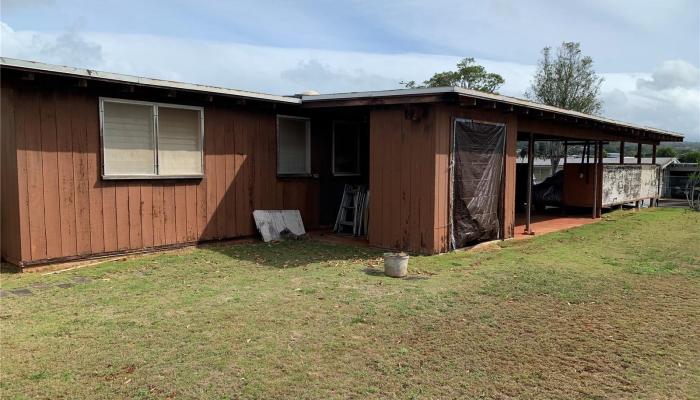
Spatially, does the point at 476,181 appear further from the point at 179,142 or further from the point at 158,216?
the point at 158,216

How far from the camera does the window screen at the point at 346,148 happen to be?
1106 centimetres

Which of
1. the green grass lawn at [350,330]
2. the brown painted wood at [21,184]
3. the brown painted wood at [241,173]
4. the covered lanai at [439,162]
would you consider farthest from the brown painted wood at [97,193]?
the covered lanai at [439,162]

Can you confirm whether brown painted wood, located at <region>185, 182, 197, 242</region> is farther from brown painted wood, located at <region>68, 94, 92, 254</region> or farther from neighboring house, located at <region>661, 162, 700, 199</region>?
neighboring house, located at <region>661, 162, 700, 199</region>

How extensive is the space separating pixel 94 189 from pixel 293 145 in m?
3.91

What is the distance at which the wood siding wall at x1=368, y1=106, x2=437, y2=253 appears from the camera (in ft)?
26.9

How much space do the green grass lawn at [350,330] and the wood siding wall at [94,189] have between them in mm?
605

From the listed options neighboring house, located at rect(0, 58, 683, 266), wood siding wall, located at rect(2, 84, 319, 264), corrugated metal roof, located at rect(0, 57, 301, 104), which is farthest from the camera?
neighboring house, located at rect(0, 58, 683, 266)

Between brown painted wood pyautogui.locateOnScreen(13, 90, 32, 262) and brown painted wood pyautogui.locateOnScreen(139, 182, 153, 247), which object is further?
brown painted wood pyautogui.locateOnScreen(139, 182, 153, 247)

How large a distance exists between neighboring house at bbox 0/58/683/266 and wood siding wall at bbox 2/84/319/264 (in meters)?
0.02

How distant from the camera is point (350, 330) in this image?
179 inches

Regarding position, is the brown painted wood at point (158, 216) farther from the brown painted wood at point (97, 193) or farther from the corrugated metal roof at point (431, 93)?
the corrugated metal roof at point (431, 93)

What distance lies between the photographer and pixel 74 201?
7.19 meters

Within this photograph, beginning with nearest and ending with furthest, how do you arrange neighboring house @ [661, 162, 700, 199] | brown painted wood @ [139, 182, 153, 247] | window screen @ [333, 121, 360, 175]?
brown painted wood @ [139, 182, 153, 247] < window screen @ [333, 121, 360, 175] < neighboring house @ [661, 162, 700, 199]

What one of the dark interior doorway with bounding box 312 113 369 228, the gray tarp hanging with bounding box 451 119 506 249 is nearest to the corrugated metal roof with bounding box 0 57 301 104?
the dark interior doorway with bounding box 312 113 369 228
